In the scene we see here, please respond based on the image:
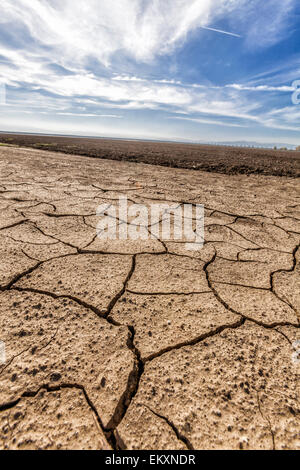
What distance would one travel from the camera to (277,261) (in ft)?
5.00

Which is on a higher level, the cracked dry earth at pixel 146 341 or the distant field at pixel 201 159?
the distant field at pixel 201 159

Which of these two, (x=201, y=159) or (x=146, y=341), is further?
(x=201, y=159)

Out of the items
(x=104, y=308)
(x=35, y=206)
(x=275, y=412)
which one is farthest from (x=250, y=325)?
(x=35, y=206)

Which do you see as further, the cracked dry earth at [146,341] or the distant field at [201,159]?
the distant field at [201,159]

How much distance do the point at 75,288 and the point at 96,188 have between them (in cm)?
232

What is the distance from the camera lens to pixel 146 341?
89cm

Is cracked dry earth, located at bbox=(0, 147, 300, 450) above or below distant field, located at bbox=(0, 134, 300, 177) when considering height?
below

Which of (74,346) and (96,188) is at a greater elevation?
(96,188)

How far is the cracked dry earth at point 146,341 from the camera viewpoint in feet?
2.09

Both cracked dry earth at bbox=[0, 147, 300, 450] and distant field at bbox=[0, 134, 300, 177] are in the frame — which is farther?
distant field at bbox=[0, 134, 300, 177]

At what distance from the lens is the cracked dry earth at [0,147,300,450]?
636 mm

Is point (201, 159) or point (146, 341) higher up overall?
point (201, 159)
